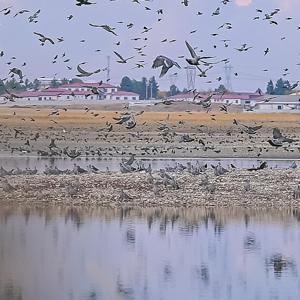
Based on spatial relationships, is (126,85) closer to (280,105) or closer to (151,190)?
(280,105)

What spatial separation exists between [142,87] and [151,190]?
3937 inches

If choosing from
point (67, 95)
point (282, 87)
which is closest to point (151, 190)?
point (282, 87)

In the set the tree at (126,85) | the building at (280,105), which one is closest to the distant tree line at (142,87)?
the tree at (126,85)

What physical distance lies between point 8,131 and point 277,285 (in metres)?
39.8

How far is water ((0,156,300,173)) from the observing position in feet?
126

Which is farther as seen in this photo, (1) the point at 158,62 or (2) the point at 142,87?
(2) the point at 142,87

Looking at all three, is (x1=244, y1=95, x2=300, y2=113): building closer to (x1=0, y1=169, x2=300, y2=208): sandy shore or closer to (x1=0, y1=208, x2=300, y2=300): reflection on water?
(x1=0, y1=169, x2=300, y2=208): sandy shore

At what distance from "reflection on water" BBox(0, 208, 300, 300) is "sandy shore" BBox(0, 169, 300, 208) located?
101cm

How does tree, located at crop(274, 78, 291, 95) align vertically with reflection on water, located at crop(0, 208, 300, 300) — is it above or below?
above

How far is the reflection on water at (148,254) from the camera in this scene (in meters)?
17.7

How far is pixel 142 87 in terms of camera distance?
12925cm

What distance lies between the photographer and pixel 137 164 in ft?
120

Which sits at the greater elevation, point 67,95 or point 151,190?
point 67,95

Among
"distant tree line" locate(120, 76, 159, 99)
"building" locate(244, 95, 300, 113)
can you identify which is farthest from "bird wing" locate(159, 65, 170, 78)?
"distant tree line" locate(120, 76, 159, 99)
